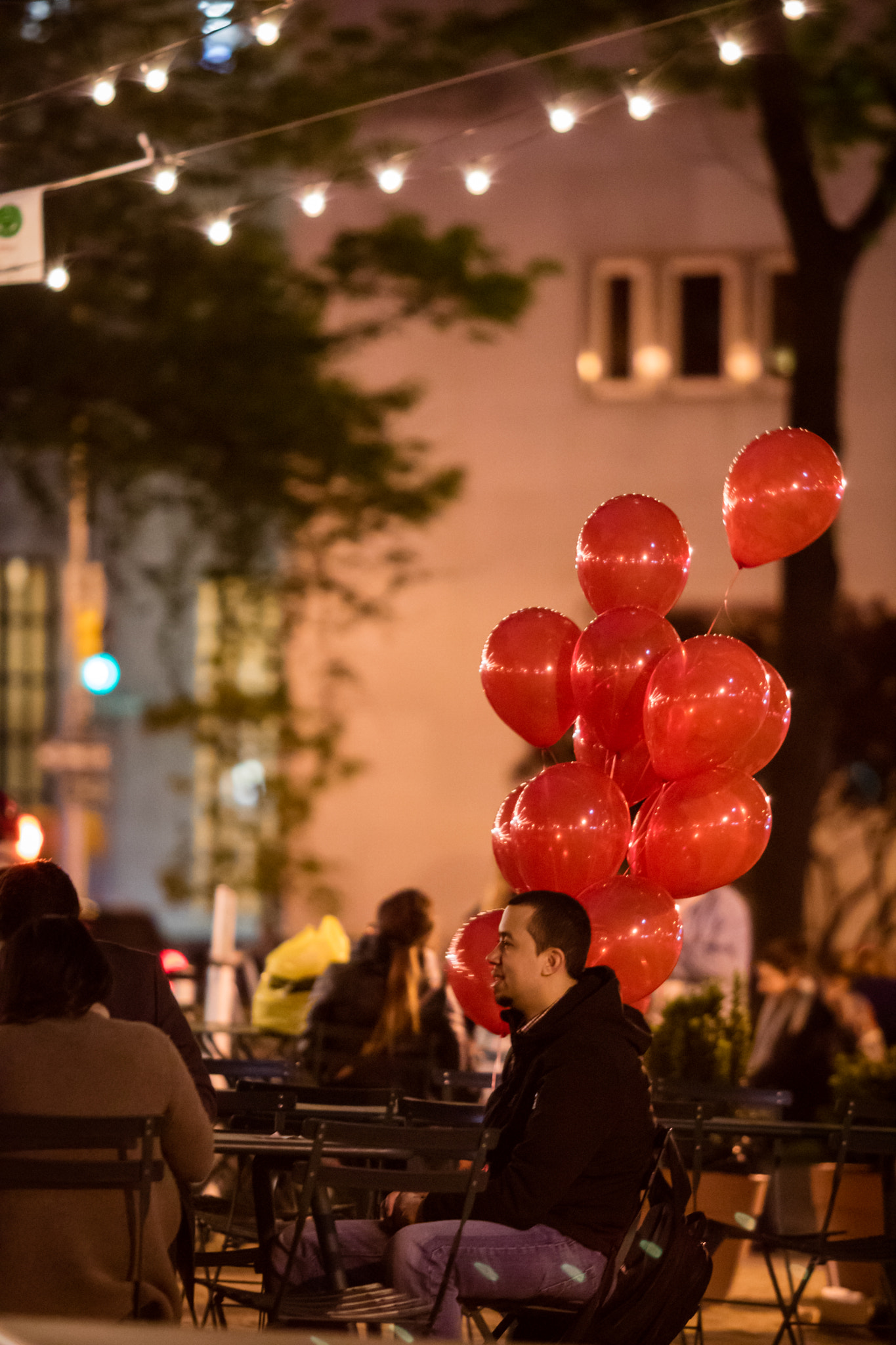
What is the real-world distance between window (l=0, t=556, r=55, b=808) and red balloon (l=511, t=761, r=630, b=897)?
1596cm

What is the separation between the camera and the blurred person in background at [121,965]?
402 cm

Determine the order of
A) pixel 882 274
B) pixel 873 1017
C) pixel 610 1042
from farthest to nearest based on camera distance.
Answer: pixel 882 274 < pixel 873 1017 < pixel 610 1042

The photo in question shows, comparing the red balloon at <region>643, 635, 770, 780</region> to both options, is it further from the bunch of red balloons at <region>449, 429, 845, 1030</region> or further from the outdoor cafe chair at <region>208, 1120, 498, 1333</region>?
the outdoor cafe chair at <region>208, 1120, 498, 1333</region>

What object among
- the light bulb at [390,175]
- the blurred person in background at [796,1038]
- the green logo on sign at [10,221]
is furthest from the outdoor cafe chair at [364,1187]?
the light bulb at [390,175]

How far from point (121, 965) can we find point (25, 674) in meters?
17.1

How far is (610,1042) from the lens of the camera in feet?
12.7

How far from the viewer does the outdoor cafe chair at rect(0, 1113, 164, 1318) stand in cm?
334

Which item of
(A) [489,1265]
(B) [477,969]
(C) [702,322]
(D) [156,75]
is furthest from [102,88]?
(C) [702,322]

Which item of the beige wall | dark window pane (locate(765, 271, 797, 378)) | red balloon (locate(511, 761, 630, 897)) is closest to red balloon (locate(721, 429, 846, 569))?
red balloon (locate(511, 761, 630, 897))

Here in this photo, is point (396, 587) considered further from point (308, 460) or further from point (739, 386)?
point (739, 386)

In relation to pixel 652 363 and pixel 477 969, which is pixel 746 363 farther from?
pixel 477 969

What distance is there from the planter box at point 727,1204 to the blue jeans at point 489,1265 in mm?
3057

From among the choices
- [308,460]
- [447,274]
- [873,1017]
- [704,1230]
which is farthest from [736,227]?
[704,1230]

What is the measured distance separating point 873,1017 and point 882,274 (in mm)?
8845
